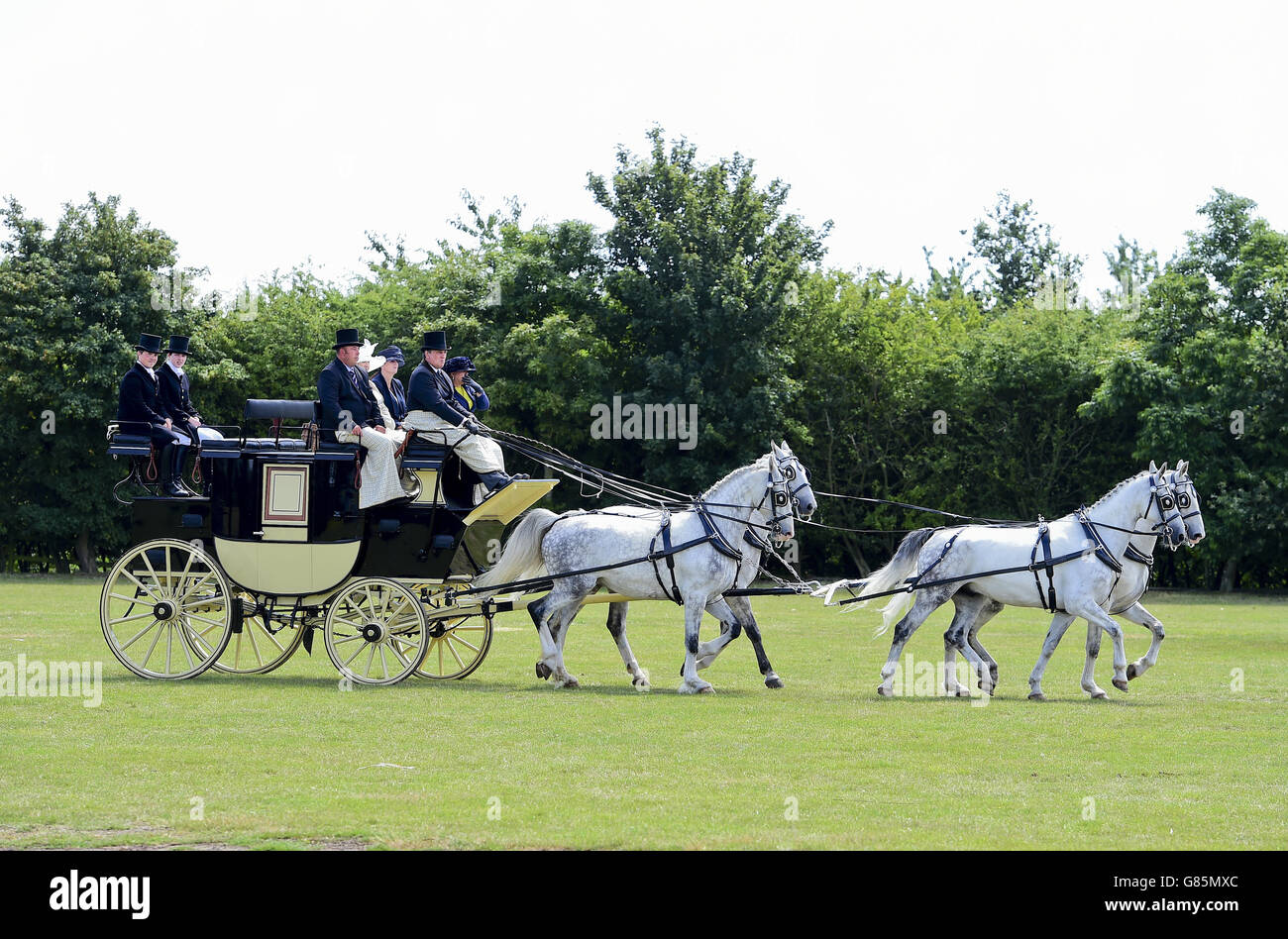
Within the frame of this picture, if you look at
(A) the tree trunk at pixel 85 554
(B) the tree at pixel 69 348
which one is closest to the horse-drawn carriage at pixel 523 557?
(B) the tree at pixel 69 348

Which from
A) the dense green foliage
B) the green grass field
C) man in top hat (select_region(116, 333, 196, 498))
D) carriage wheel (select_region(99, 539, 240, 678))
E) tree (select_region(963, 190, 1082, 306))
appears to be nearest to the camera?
the green grass field

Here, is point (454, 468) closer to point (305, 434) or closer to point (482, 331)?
point (305, 434)

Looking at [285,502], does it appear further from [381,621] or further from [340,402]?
[381,621]

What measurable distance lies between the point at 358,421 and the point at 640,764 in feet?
20.2

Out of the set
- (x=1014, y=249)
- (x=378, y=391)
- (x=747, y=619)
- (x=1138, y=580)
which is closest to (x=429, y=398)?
(x=378, y=391)

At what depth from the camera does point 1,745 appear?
10859mm

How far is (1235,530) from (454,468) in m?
25.3

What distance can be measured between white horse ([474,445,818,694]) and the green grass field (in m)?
0.65

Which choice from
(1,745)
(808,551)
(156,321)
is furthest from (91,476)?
(1,745)

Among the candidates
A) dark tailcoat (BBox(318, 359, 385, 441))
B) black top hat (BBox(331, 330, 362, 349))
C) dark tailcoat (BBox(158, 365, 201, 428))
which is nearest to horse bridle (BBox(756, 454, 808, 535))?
dark tailcoat (BBox(318, 359, 385, 441))

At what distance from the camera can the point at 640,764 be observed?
10.2m

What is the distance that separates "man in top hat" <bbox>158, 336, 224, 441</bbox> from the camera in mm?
15836

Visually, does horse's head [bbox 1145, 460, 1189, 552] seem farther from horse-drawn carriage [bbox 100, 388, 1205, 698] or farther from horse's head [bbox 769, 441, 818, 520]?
horse's head [bbox 769, 441, 818, 520]

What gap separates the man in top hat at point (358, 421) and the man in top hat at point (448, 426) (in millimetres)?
394
